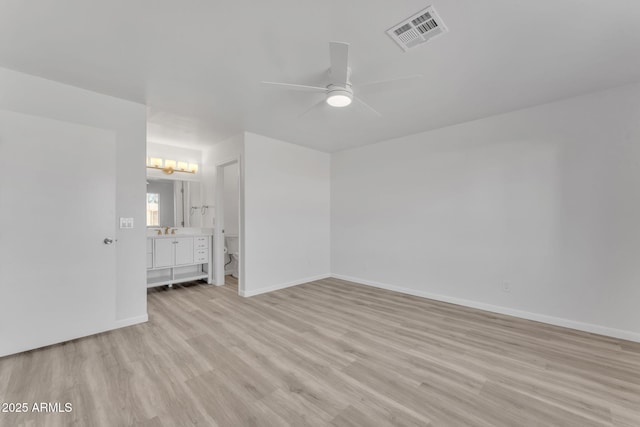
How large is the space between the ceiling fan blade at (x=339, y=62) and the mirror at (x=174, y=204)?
13.1ft

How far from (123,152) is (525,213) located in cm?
489


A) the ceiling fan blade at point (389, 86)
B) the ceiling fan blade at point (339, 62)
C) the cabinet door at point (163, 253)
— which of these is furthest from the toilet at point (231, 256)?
the ceiling fan blade at point (339, 62)

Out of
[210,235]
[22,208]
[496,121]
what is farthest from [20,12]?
[496,121]

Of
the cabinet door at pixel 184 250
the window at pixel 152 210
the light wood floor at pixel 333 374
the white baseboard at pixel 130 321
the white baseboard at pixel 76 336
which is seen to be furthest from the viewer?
the window at pixel 152 210

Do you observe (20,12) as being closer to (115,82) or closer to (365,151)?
(115,82)

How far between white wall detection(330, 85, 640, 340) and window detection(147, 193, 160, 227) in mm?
4001

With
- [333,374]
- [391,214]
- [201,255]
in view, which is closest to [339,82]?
[333,374]

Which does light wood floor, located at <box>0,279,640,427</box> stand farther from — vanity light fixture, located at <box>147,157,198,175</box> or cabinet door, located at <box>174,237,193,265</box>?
vanity light fixture, located at <box>147,157,198,175</box>

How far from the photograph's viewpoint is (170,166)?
4.75m

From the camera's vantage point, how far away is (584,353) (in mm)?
2361

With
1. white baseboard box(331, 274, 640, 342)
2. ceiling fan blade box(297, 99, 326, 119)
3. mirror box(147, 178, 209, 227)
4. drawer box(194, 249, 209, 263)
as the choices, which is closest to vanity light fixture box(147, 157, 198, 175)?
mirror box(147, 178, 209, 227)

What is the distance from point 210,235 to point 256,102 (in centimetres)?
293

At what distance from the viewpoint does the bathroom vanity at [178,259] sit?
4254mm

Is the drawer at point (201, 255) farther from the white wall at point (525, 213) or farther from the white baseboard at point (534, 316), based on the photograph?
the white baseboard at point (534, 316)
